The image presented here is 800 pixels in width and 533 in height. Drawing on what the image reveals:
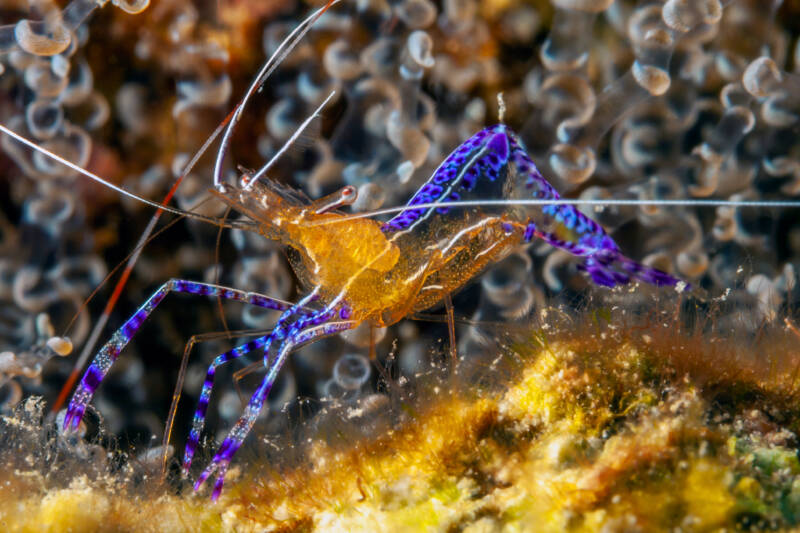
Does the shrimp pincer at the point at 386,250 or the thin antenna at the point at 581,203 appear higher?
the thin antenna at the point at 581,203

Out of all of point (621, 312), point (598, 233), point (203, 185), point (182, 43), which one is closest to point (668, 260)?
point (598, 233)

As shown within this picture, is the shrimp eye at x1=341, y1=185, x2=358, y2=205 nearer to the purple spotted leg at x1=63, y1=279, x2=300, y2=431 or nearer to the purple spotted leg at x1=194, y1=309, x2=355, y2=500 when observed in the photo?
the purple spotted leg at x1=194, y1=309, x2=355, y2=500

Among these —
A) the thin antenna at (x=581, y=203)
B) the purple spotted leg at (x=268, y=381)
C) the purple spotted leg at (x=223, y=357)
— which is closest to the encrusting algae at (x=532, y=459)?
the purple spotted leg at (x=268, y=381)

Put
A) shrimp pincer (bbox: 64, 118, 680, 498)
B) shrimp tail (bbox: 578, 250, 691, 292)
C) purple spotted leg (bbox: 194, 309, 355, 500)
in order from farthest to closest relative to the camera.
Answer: shrimp tail (bbox: 578, 250, 691, 292), shrimp pincer (bbox: 64, 118, 680, 498), purple spotted leg (bbox: 194, 309, 355, 500)

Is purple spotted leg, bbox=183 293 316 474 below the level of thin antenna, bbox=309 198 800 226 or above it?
below

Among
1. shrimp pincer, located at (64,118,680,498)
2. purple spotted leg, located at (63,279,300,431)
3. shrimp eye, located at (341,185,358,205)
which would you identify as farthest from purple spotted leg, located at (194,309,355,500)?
shrimp eye, located at (341,185,358,205)

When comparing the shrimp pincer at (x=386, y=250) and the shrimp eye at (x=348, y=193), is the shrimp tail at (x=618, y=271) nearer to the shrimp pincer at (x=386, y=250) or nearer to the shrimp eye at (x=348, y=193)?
the shrimp pincer at (x=386, y=250)

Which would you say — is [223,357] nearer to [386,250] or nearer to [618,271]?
[386,250]
